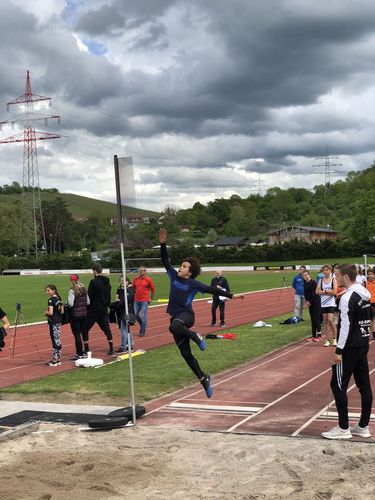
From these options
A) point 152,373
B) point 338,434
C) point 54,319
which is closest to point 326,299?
point 152,373

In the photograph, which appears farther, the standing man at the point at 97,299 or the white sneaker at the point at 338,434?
the standing man at the point at 97,299

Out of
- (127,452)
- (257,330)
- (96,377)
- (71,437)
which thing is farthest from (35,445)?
(257,330)

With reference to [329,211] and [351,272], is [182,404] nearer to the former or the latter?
[351,272]

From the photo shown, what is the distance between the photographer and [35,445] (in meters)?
6.57

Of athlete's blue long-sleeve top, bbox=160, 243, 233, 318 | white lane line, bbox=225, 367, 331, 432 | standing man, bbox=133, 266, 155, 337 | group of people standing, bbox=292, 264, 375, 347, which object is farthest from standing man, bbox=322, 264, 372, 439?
standing man, bbox=133, 266, 155, 337

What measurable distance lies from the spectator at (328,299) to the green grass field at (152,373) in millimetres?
1095

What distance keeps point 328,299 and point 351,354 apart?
6866mm

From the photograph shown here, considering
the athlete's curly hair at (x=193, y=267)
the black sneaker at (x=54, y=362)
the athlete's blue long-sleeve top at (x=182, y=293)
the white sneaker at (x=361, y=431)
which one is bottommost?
the black sneaker at (x=54, y=362)

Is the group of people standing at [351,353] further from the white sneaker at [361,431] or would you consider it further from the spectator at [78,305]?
the spectator at [78,305]

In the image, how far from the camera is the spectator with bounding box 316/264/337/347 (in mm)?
13016

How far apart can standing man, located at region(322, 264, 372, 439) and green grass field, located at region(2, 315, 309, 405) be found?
3196mm

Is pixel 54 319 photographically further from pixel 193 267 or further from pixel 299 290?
pixel 299 290

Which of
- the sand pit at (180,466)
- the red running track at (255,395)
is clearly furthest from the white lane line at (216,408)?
the sand pit at (180,466)

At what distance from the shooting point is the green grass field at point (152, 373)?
9344mm
